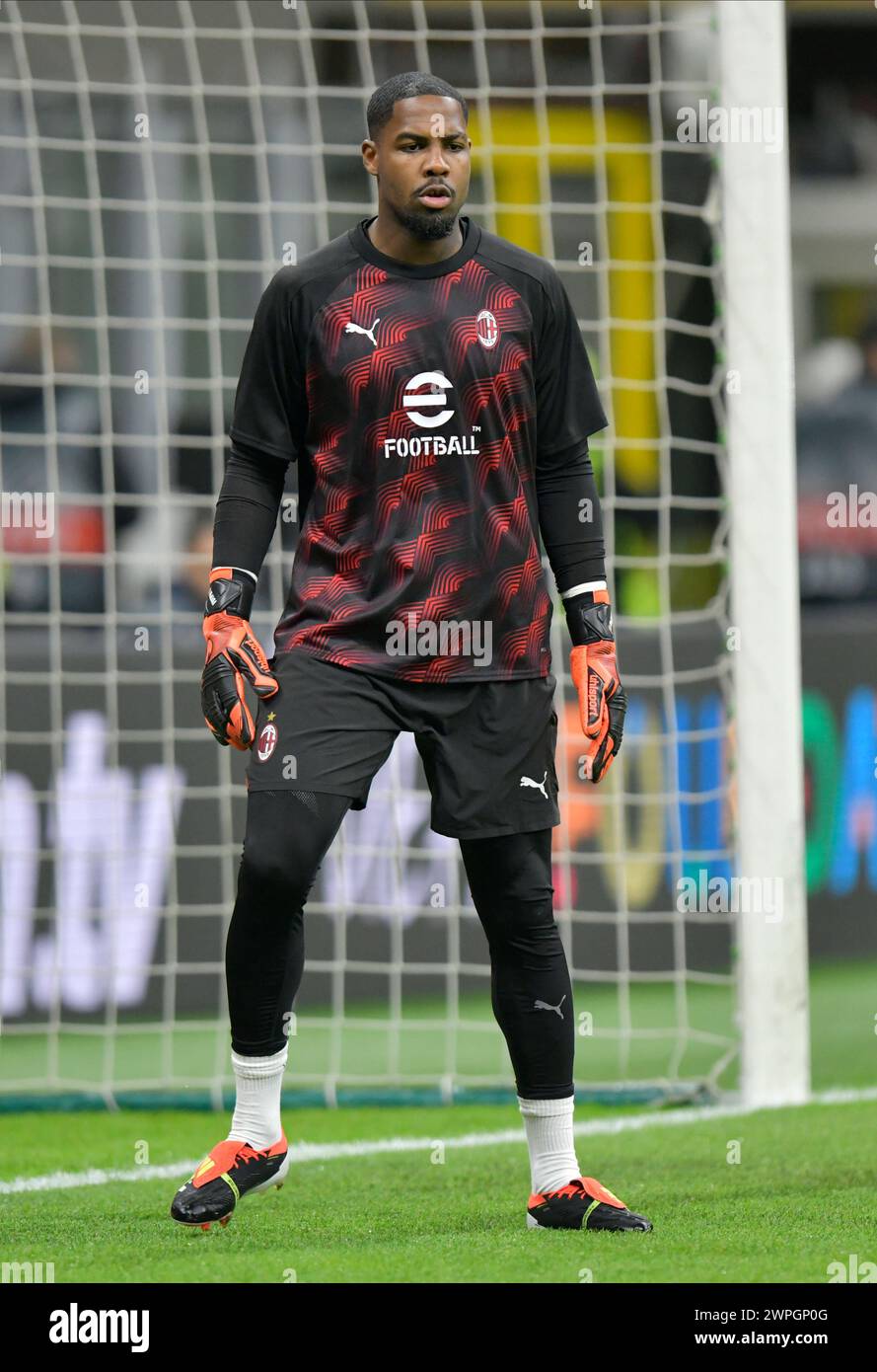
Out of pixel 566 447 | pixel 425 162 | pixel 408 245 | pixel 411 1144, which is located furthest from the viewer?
pixel 411 1144

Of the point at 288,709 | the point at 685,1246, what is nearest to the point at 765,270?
the point at 288,709

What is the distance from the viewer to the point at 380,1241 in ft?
11.7

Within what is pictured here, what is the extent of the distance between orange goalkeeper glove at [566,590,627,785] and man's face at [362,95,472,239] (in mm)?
726

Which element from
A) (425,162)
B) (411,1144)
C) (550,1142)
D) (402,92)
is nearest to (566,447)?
(425,162)

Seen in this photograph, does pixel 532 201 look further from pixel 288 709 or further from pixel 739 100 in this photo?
pixel 288 709

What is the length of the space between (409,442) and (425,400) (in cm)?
8

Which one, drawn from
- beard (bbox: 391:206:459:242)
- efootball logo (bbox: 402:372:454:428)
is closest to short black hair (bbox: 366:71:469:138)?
beard (bbox: 391:206:459:242)

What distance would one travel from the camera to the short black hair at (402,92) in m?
3.58

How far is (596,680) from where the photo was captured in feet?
12.4

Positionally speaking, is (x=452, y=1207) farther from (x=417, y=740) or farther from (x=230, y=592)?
(x=230, y=592)

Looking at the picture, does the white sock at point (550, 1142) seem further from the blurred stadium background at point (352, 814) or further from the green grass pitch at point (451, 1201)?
the blurred stadium background at point (352, 814)

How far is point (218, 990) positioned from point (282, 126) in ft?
20.0

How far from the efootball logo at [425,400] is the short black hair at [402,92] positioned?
1.43 feet

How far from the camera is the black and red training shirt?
3633mm
